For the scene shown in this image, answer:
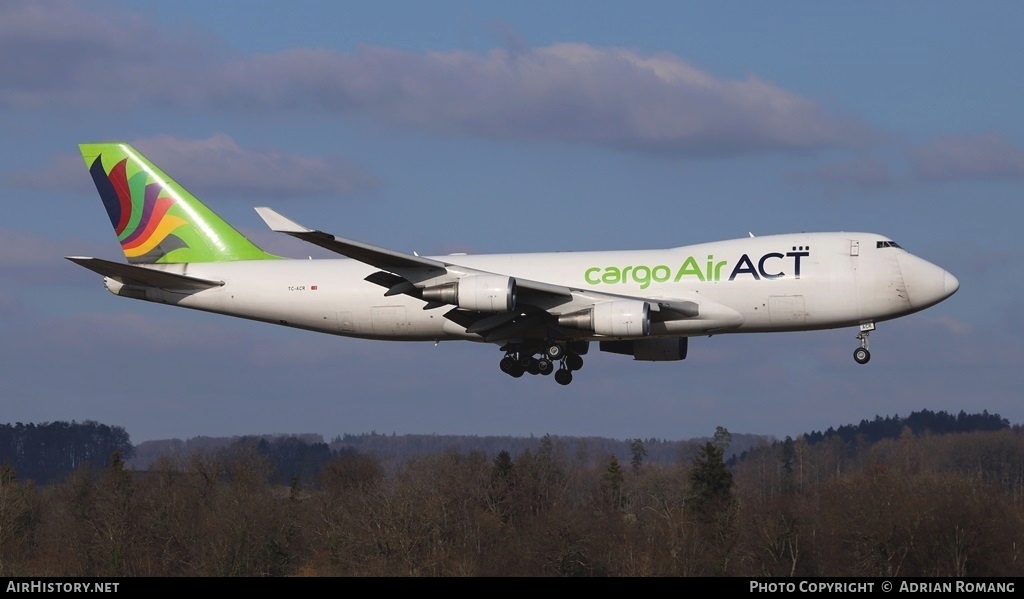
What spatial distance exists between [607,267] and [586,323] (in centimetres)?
247

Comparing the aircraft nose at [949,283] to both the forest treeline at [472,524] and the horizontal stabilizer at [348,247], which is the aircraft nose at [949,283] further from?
the forest treeline at [472,524]

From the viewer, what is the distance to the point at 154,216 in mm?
52906

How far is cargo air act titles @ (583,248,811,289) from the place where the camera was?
148ft

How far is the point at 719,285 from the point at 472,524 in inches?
1273

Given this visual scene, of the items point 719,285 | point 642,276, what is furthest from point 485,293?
point 719,285

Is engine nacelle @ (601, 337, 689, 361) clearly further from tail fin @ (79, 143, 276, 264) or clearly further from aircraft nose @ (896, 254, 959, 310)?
tail fin @ (79, 143, 276, 264)

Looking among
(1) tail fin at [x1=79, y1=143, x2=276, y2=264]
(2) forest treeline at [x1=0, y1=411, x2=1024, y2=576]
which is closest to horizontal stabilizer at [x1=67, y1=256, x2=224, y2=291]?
(1) tail fin at [x1=79, y1=143, x2=276, y2=264]

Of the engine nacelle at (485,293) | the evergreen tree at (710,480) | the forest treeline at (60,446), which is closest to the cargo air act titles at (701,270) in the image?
the engine nacelle at (485,293)

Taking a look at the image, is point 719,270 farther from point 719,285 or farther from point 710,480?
point 710,480

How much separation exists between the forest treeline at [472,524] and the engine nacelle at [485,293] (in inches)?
900

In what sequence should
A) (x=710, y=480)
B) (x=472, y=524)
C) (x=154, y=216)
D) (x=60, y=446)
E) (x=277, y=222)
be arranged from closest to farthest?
(x=277, y=222), (x=154, y=216), (x=472, y=524), (x=710, y=480), (x=60, y=446)

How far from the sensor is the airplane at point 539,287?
44.8m

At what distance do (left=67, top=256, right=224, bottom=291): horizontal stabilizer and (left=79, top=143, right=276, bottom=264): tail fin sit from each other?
170cm

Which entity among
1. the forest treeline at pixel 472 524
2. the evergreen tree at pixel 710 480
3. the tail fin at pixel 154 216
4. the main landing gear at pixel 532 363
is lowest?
the forest treeline at pixel 472 524
